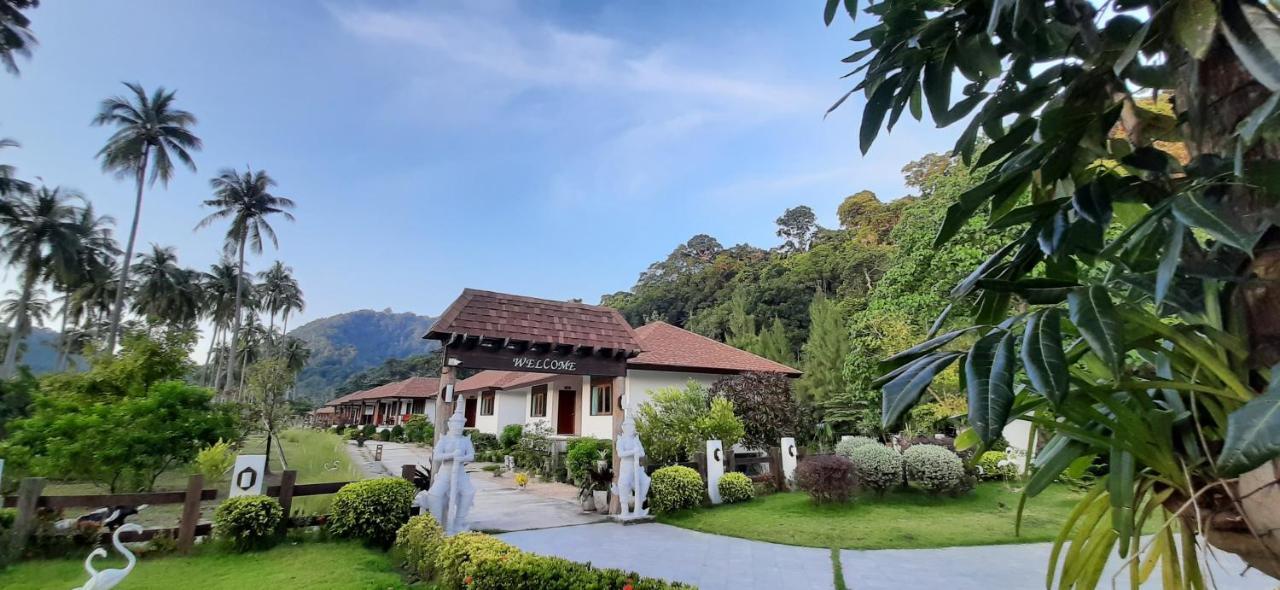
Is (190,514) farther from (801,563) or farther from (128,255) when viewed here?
(128,255)

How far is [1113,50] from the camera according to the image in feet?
3.96

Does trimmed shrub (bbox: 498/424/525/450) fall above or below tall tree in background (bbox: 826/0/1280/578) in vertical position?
below

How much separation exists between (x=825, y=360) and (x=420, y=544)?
17449mm

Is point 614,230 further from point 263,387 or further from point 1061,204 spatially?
point 1061,204

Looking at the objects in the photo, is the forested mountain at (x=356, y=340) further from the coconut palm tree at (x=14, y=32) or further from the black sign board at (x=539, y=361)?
the black sign board at (x=539, y=361)

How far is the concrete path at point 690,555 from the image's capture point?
5578 millimetres

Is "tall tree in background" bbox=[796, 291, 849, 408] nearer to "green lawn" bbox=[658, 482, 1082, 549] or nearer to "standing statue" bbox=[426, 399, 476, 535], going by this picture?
"green lawn" bbox=[658, 482, 1082, 549]

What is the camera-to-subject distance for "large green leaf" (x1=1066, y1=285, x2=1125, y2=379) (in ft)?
3.03

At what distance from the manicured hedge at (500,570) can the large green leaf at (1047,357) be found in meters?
3.08

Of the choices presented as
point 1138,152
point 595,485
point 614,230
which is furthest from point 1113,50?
point 614,230

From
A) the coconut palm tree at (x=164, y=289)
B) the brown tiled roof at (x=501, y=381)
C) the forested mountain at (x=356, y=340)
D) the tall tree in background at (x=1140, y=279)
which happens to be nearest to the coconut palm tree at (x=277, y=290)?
the coconut palm tree at (x=164, y=289)

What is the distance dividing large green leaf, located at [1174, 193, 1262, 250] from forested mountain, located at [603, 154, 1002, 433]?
3.08ft

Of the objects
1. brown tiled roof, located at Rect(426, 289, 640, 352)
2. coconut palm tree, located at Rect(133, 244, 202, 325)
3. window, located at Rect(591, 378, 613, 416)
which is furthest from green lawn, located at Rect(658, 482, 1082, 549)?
coconut palm tree, located at Rect(133, 244, 202, 325)

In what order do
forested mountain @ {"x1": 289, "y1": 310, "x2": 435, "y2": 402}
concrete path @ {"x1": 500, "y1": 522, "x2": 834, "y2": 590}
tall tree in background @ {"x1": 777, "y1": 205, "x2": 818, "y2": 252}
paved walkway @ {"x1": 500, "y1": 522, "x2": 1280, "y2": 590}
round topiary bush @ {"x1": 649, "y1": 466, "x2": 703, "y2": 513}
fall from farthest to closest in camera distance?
forested mountain @ {"x1": 289, "y1": 310, "x2": 435, "y2": 402}, tall tree in background @ {"x1": 777, "y1": 205, "x2": 818, "y2": 252}, round topiary bush @ {"x1": 649, "y1": 466, "x2": 703, "y2": 513}, concrete path @ {"x1": 500, "y1": 522, "x2": 834, "y2": 590}, paved walkway @ {"x1": 500, "y1": 522, "x2": 1280, "y2": 590}
